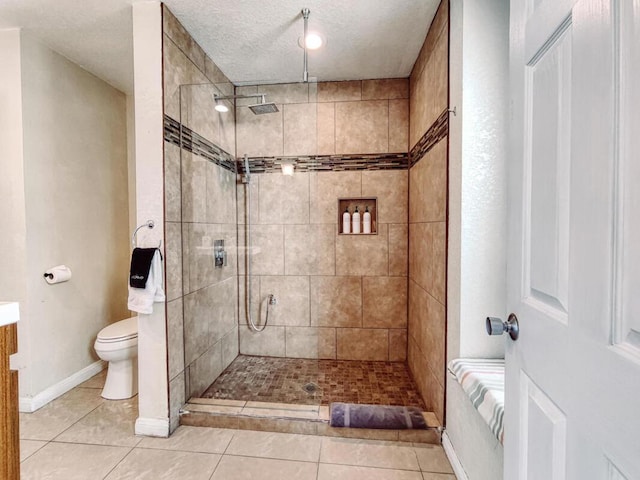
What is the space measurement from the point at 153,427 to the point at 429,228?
2.09 meters

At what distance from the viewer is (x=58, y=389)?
226 cm

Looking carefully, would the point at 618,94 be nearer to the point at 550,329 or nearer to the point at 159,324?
the point at 550,329

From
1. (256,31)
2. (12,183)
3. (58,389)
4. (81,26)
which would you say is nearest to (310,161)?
(256,31)

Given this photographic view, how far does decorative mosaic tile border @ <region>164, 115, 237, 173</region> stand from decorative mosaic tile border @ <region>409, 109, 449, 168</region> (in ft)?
4.75

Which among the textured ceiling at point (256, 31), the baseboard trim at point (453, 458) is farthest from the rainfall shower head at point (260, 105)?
the baseboard trim at point (453, 458)

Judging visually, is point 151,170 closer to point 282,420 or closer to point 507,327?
point 282,420

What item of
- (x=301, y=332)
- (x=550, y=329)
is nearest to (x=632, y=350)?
(x=550, y=329)

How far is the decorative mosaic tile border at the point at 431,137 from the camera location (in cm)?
174

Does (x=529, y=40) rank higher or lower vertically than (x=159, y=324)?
higher

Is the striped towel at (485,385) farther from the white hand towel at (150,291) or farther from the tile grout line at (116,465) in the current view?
the tile grout line at (116,465)

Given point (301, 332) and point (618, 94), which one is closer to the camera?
point (618, 94)

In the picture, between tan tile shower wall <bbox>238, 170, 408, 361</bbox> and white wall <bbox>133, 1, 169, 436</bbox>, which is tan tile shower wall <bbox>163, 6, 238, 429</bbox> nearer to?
white wall <bbox>133, 1, 169, 436</bbox>

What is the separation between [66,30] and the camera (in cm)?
205

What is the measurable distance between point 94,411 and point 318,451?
60.4 inches
